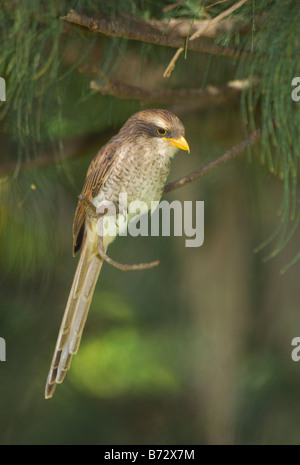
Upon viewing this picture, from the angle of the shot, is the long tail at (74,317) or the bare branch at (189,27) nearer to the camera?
the long tail at (74,317)

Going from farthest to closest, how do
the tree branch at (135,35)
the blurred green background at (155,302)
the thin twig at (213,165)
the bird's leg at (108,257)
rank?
the blurred green background at (155,302), the thin twig at (213,165), the tree branch at (135,35), the bird's leg at (108,257)

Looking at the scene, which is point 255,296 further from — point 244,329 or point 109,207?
point 109,207

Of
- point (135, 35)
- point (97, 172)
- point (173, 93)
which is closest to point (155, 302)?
point (173, 93)

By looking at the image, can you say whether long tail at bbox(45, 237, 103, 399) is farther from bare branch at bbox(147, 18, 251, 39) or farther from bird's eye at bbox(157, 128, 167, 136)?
bare branch at bbox(147, 18, 251, 39)

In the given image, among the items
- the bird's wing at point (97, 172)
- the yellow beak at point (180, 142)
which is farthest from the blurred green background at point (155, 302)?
the yellow beak at point (180, 142)

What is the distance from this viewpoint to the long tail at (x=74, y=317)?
792mm

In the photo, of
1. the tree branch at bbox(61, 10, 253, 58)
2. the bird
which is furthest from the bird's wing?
the tree branch at bbox(61, 10, 253, 58)

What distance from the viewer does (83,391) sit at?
2.26m

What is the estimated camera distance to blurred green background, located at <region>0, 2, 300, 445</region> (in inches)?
46.6

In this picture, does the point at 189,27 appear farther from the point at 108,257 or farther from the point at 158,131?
the point at 108,257

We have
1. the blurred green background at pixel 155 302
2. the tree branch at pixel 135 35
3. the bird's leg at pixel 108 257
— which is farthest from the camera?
the blurred green background at pixel 155 302

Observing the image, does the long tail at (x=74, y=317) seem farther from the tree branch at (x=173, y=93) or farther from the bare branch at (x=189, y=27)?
the bare branch at (x=189, y=27)

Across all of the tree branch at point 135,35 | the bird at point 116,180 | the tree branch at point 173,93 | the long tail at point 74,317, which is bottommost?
the long tail at point 74,317
